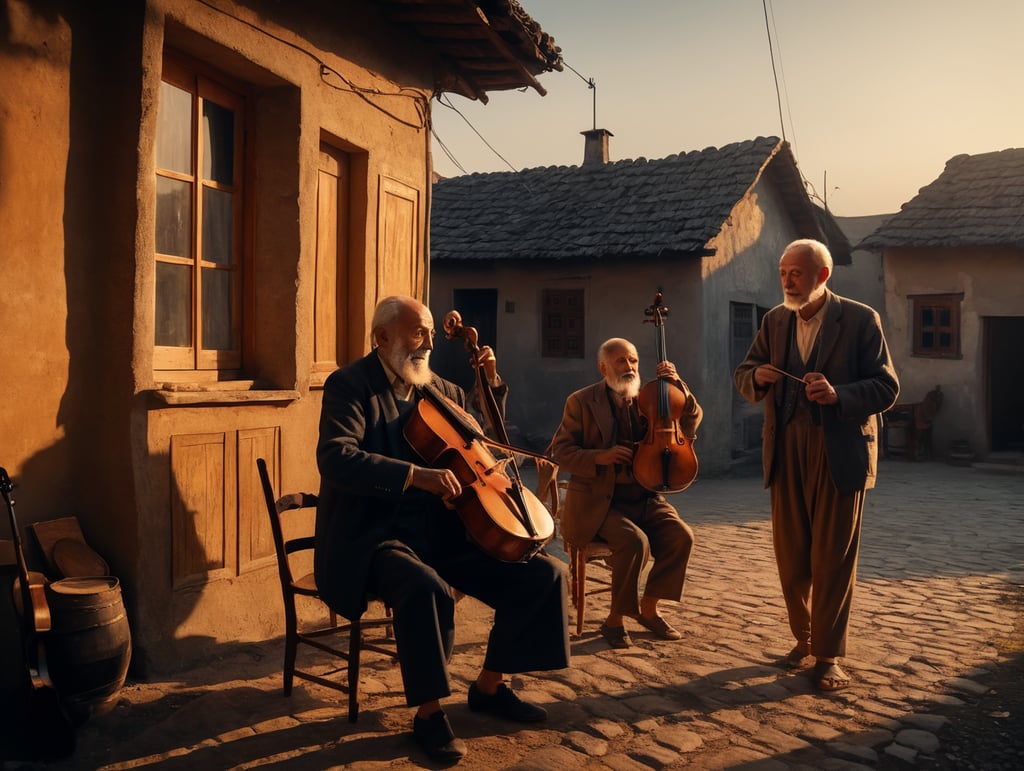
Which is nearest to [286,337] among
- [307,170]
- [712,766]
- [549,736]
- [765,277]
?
[307,170]

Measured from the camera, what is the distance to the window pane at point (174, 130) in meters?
4.86

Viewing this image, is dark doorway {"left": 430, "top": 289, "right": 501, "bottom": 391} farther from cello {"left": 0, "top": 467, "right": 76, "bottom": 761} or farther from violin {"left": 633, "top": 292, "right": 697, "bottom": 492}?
cello {"left": 0, "top": 467, "right": 76, "bottom": 761}

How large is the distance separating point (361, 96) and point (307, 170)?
0.92 metres

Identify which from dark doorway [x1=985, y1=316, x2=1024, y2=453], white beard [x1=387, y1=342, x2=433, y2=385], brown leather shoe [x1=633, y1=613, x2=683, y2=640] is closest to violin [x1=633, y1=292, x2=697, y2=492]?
brown leather shoe [x1=633, y1=613, x2=683, y2=640]

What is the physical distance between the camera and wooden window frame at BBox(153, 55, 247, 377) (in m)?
4.95

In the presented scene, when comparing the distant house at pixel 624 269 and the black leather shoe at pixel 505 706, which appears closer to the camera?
the black leather shoe at pixel 505 706

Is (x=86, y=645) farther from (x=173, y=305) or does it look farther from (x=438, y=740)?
(x=173, y=305)

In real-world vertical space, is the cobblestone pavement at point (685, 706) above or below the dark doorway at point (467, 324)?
below

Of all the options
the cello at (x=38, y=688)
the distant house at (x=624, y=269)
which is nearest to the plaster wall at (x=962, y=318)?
the distant house at (x=624, y=269)

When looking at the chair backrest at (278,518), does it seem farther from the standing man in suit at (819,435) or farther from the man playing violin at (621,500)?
the standing man in suit at (819,435)

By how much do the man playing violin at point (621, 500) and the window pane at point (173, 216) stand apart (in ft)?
7.60

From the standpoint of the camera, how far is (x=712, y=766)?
370cm

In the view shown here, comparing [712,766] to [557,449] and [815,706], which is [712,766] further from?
[557,449]

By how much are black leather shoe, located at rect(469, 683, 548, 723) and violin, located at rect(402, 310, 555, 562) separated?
65 cm
